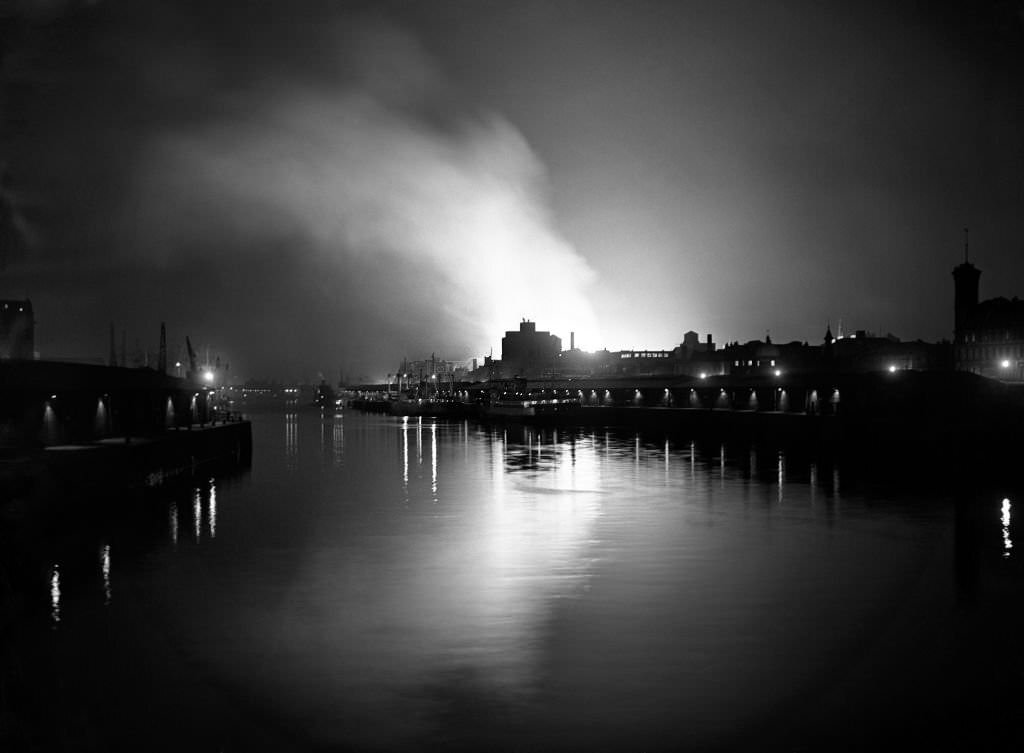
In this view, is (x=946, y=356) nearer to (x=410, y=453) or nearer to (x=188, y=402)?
A: (x=410, y=453)

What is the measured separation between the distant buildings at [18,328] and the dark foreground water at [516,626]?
65651 mm

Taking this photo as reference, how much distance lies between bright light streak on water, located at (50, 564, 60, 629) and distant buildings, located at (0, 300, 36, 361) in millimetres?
79594

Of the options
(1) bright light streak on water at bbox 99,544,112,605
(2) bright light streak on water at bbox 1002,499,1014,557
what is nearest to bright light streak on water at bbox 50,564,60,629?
(1) bright light streak on water at bbox 99,544,112,605

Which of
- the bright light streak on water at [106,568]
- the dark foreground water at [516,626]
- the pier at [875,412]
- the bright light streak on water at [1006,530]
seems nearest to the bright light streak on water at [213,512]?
the dark foreground water at [516,626]

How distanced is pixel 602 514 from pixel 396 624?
20.9 metres

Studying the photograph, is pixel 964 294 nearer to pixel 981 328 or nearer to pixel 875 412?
pixel 981 328

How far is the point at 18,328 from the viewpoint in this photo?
10169cm

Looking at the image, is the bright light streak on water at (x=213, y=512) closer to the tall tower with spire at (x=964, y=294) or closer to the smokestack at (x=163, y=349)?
the smokestack at (x=163, y=349)

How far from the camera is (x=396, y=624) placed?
2083 centimetres

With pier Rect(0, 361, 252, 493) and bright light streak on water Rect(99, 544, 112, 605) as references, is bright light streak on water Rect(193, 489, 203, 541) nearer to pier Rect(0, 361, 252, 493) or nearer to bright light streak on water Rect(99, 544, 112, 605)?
pier Rect(0, 361, 252, 493)

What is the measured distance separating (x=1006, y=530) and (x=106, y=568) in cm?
2930

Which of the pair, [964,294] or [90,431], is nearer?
[90,431]

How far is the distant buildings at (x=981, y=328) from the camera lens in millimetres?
135125

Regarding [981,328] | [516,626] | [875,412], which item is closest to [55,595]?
[516,626]
